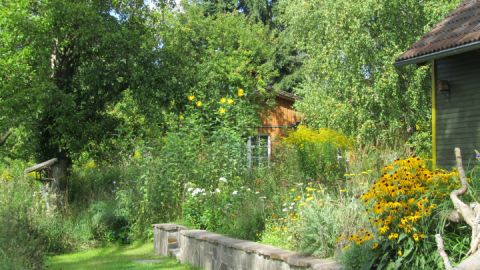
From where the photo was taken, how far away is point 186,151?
1136cm

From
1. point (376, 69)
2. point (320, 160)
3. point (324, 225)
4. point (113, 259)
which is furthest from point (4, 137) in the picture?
point (376, 69)

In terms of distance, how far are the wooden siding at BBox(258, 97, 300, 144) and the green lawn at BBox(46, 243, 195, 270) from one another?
14744 mm

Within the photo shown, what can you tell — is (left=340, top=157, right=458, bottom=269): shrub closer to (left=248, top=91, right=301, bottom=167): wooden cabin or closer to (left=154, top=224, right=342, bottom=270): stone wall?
(left=154, top=224, right=342, bottom=270): stone wall

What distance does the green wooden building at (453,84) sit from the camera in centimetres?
1093

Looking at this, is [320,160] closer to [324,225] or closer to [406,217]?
[324,225]

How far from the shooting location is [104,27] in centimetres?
1333

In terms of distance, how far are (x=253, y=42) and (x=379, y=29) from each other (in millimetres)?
10920

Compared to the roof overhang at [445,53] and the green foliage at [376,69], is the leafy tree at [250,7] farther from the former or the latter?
the roof overhang at [445,53]

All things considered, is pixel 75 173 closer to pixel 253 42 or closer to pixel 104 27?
pixel 104 27

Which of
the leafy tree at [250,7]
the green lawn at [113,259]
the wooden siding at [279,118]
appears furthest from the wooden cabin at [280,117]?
the green lawn at [113,259]

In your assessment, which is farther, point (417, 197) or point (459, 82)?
point (459, 82)

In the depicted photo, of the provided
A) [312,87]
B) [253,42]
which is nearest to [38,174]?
[312,87]

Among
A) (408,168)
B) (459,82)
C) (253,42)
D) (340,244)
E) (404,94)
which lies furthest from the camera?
(253,42)

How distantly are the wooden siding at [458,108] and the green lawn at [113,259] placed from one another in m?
5.83
